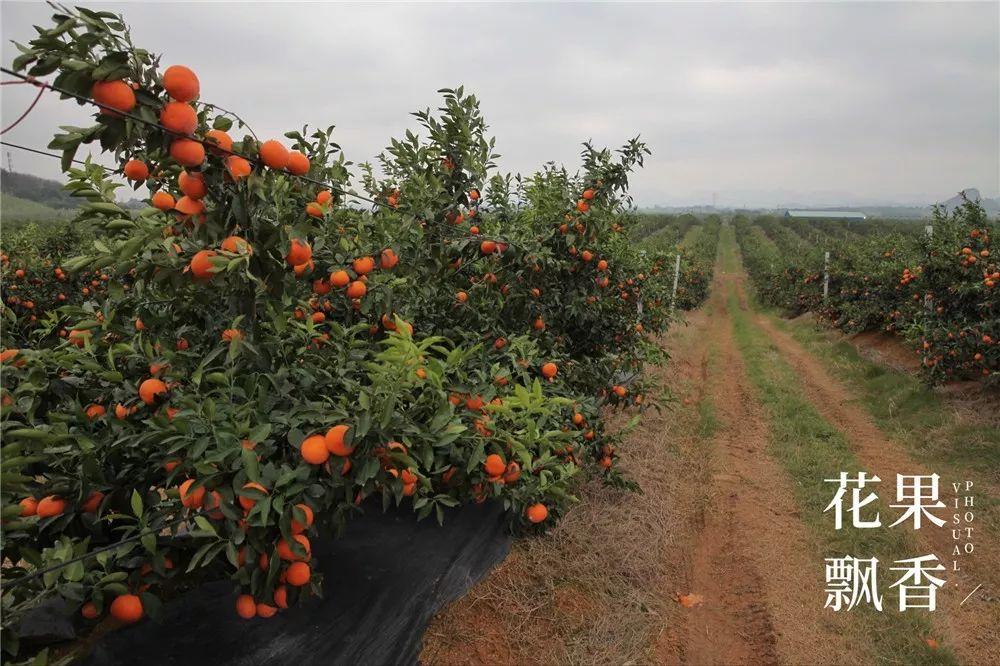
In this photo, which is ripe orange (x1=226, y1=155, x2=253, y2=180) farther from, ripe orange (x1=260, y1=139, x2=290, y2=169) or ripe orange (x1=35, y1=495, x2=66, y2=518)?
ripe orange (x1=35, y1=495, x2=66, y2=518)

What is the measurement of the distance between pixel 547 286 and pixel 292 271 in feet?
7.26

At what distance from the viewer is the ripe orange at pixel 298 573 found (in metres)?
A: 1.58

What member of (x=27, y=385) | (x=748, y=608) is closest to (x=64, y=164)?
(x=27, y=385)

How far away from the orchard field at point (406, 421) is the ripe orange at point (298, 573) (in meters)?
0.02

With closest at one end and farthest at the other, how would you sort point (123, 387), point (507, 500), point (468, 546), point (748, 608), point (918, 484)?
point (123, 387)
point (507, 500)
point (468, 546)
point (748, 608)
point (918, 484)

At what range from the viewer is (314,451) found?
5.12ft

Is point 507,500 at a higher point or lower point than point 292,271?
lower

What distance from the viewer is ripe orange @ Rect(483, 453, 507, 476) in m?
1.88

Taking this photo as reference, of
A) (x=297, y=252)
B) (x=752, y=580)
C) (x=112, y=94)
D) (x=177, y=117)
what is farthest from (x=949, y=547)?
(x=112, y=94)

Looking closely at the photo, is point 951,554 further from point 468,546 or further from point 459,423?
point 459,423

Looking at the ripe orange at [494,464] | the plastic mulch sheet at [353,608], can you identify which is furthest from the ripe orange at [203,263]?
the plastic mulch sheet at [353,608]

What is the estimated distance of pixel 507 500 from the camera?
2.14m

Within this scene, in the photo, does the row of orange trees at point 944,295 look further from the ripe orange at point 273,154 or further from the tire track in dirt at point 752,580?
the ripe orange at point 273,154

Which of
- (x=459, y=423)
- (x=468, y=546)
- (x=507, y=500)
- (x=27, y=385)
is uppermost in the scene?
(x=27, y=385)
